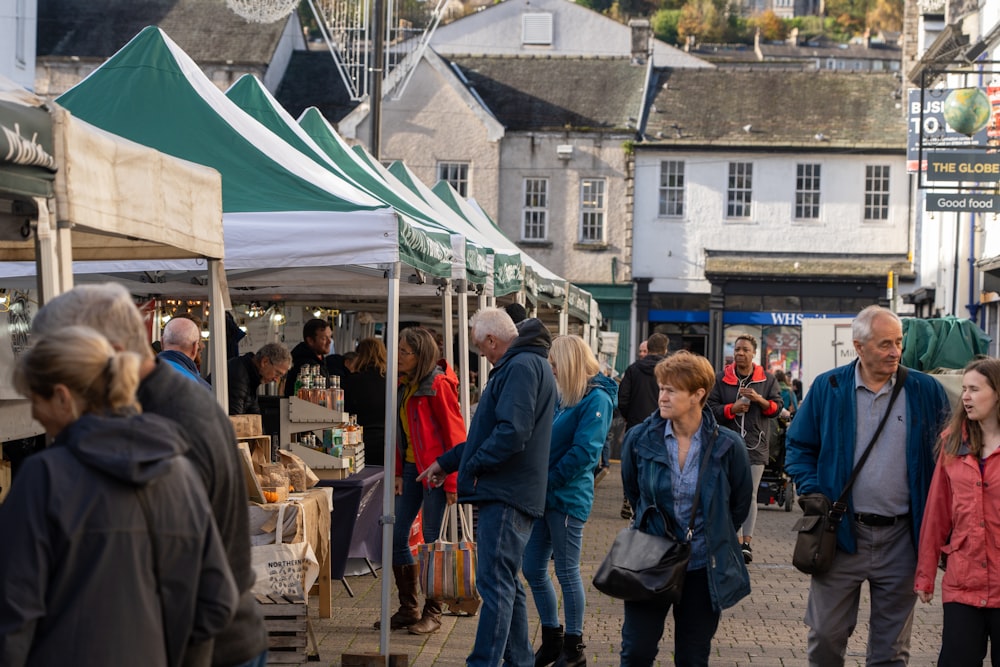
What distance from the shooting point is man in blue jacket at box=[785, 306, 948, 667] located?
589 centimetres

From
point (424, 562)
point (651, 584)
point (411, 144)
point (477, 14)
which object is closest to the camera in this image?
point (651, 584)

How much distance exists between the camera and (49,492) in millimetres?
3037

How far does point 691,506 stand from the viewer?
18.9ft

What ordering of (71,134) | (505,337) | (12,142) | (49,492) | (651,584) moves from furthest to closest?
(505,337) < (651,584) < (71,134) < (12,142) < (49,492)

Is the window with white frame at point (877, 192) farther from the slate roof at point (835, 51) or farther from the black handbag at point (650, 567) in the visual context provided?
the slate roof at point (835, 51)

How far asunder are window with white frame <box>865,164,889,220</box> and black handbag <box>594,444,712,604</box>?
35.1 meters

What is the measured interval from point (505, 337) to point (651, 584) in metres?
2.03

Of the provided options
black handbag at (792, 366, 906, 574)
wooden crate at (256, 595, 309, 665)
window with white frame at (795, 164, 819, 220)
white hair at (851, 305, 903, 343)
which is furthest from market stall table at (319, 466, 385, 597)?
window with white frame at (795, 164, 819, 220)

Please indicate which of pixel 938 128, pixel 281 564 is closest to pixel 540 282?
pixel 938 128

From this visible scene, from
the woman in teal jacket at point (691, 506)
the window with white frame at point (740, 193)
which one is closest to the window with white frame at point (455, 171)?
the window with white frame at point (740, 193)

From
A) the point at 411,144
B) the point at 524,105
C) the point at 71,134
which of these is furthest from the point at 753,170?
the point at 71,134

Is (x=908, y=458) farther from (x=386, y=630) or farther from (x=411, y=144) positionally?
(x=411, y=144)

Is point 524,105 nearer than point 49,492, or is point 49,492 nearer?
point 49,492

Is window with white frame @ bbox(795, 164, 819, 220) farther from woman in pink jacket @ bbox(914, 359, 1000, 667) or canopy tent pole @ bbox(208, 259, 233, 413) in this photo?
woman in pink jacket @ bbox(914, 359, 1000, 667)
